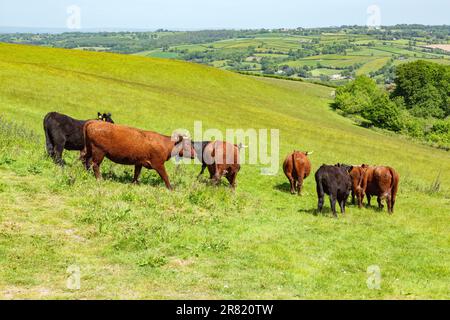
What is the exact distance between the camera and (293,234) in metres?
13.8

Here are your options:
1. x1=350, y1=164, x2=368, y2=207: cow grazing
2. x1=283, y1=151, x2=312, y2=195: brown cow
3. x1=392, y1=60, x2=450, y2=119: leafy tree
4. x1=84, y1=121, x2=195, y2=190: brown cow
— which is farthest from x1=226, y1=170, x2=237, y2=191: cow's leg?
x1=392, y1=60, x2=450, y2=119: leafy tree

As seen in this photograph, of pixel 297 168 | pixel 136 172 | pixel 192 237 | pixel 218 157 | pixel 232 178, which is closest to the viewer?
pixel 192 237

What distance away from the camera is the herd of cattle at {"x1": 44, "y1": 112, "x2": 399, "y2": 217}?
Result: 16109mm

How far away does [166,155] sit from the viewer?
1686 cm

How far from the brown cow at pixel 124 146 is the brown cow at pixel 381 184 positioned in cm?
845

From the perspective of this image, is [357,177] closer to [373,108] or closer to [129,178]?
[129,178]

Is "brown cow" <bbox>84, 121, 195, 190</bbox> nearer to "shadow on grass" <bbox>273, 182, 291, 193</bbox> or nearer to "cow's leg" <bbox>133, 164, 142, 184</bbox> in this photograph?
"cow's leg" <bbox>133, 164, 142, 184</bbox>

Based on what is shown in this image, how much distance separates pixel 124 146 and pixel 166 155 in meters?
1.61

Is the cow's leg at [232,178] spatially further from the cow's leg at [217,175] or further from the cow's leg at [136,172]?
the cow's leg at [136,172]

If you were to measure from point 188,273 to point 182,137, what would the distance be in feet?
28.1

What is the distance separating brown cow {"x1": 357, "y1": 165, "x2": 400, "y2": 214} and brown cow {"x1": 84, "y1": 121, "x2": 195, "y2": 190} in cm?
845

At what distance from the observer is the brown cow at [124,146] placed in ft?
52.4

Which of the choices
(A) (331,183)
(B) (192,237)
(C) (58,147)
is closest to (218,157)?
(A) (331,183)
